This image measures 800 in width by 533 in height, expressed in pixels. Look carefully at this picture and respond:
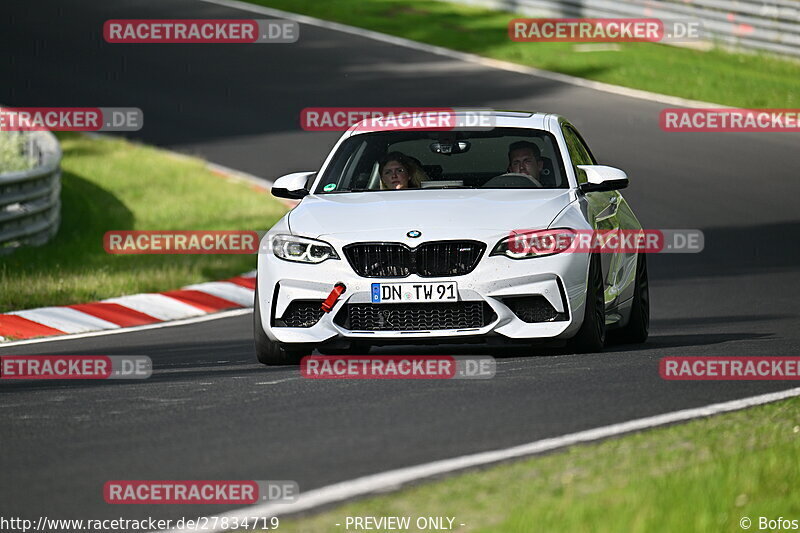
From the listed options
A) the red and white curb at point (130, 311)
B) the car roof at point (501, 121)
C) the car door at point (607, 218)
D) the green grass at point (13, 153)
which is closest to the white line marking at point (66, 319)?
the red and white curb at point (130, 311)

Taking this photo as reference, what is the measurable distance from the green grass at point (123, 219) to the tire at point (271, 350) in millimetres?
4936

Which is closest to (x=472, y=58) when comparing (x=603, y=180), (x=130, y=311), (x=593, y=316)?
(x=130, y=311)

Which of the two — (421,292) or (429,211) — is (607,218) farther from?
(421,292)

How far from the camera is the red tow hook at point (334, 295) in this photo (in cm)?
959

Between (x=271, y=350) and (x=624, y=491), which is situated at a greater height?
(x=624, y=491)

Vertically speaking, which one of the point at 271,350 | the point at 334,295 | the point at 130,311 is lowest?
the point at 130,311

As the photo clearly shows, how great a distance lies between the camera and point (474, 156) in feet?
39.2

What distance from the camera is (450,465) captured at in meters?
6.54

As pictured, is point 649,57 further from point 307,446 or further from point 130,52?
point 307,446

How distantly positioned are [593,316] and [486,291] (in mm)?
766

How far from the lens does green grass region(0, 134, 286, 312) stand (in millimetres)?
15552

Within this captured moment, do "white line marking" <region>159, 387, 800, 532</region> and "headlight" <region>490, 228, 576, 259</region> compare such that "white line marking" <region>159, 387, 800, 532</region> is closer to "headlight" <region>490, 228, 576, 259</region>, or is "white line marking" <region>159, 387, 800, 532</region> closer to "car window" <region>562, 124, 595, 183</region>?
"headlight" <region>490, 228, 576, 259</region>

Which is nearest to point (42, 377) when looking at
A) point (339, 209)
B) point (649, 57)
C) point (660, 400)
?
point (339, 209)

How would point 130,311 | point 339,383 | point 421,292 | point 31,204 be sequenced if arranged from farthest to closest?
point 31,204 < point 130,311 < point 421,292 < point 339,383
